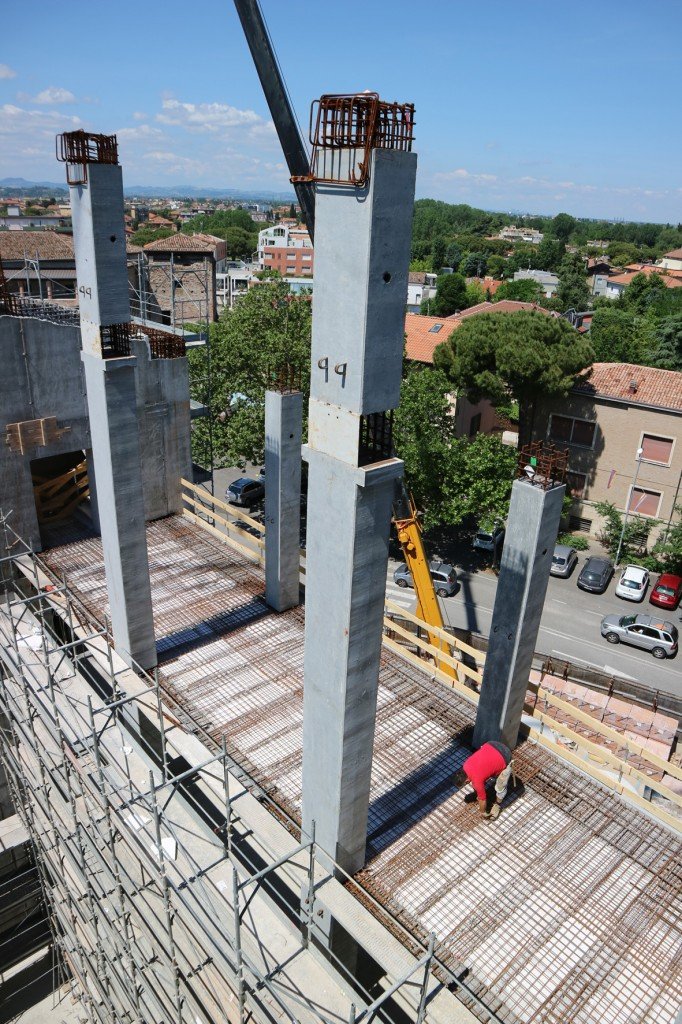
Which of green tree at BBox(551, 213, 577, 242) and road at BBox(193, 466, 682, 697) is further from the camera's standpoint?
green tree at BBox(551, 213, 577, 242)

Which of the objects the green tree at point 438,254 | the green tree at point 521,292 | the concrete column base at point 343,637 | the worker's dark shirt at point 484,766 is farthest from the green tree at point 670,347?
the green tree at point 438,254

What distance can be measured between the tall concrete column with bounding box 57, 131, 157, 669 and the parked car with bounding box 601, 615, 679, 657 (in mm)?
18835

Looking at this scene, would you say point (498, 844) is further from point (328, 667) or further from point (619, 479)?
point (619, 479)

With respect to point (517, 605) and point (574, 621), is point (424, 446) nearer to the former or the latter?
point (574, 621)

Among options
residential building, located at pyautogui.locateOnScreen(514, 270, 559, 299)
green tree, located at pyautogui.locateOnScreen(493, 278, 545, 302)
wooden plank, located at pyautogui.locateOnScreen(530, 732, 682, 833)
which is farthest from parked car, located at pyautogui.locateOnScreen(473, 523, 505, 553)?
residential building, located at pyautogui.locateOnScreen(514, 270, 559, 299)

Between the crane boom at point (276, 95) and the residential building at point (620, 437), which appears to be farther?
the residential building at point (620, 437)

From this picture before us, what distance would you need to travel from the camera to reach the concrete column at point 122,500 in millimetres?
11711

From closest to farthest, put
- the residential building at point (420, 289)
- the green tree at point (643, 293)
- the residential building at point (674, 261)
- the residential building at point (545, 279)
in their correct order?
the green tree at point (643, 293) → the residential building at point (420, 289) → the residential building at point (545, 279) → the residential building at point (674, 261)

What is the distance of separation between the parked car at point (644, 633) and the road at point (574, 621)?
0.30m

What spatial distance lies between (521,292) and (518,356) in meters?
51.3

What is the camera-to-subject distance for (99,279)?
440 inches

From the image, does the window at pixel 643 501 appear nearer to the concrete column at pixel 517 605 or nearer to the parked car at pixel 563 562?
the parked car at pixel 563 562

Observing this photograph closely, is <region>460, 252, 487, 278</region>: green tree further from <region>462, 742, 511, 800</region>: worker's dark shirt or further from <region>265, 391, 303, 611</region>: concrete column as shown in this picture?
<region>462, 742, 511, 800</region>: worker's dark shirt

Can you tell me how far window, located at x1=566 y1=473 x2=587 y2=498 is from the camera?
33500 millimetres
